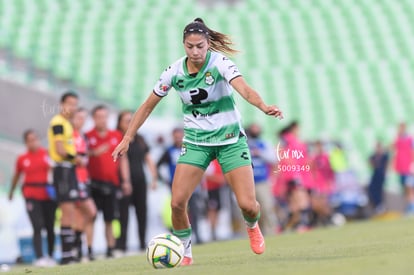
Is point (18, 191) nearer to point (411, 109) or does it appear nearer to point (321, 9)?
point (411, 109)

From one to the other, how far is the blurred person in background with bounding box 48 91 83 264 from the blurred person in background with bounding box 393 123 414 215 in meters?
12.1

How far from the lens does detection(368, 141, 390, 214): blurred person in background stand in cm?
2595

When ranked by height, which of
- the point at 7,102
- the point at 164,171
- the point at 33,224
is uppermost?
the point at 7,102

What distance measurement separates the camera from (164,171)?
20094mm

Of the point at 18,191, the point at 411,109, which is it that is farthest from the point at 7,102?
the point at 411,109

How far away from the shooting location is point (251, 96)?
9297 mm

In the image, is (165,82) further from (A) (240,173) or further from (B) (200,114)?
(A) (240,173)

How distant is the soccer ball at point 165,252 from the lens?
966 centimetres

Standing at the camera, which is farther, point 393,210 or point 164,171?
point 393,210

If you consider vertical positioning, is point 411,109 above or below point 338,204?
above

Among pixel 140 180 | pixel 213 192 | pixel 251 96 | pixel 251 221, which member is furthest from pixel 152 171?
pixel 251 96

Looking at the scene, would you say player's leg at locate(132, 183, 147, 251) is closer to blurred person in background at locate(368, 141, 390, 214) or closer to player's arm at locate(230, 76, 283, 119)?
player's arm at locate(230, 76, 283, 119)

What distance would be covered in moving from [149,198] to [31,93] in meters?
3.59

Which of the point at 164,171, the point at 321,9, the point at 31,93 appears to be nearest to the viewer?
the point at 164,171
